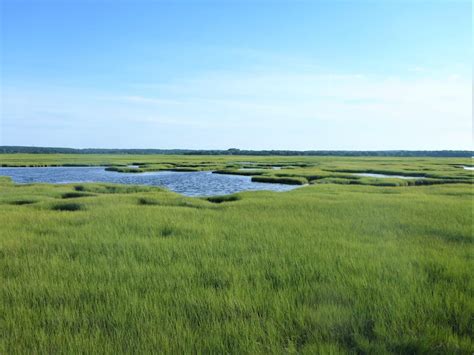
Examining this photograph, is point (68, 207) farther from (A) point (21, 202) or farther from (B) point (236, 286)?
(B) point (236, 286)

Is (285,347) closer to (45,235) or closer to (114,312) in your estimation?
(114,312)

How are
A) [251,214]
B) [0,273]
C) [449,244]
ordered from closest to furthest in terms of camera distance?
[0,273] < [449,244] < [251,214]

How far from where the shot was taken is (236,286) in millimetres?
6582

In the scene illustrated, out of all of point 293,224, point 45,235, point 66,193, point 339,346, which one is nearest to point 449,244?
point 293,224

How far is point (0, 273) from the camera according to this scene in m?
7.59

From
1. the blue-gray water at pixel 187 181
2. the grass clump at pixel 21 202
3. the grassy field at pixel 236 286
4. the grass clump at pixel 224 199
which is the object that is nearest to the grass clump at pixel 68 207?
the grass clump at pixel 21 202

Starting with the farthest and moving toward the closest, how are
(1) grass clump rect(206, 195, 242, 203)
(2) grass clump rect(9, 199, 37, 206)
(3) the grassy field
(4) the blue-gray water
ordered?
(4) the blue-gray water
(1) grass clump rect(206, 195, 242, 203)
(2) grass clump rect(9, 199, 37, 206)
(3) the grassy field

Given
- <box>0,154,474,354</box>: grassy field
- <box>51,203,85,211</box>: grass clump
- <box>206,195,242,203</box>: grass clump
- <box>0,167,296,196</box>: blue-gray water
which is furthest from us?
<box>0,167,296,196</box>: blue-gray water

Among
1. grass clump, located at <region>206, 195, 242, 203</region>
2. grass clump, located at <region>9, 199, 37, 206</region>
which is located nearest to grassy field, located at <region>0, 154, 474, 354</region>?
grass clump, located at <region>9, 199, 37, 206</region>

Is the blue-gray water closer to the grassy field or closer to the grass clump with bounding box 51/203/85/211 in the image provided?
the grass clump with bounding box 51/203/85/211

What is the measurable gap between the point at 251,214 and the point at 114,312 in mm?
10174

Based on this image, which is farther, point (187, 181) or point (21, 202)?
point (187, 181)

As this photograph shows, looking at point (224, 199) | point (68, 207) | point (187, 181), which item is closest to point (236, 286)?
point (68, 207)

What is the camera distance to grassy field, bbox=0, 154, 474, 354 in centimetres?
488
